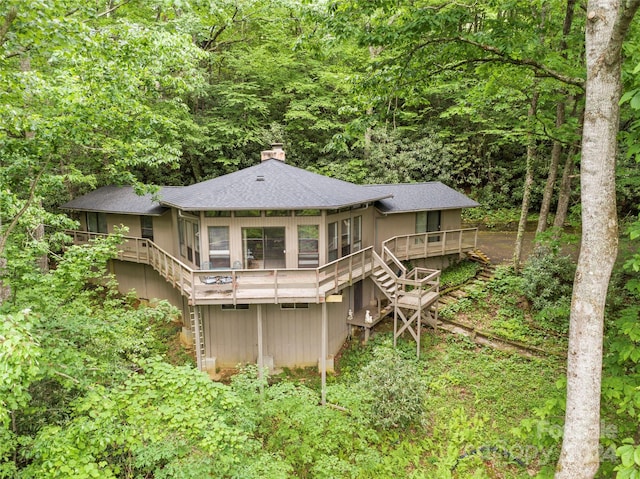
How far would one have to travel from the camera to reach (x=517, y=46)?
672cm

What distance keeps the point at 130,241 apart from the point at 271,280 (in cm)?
798

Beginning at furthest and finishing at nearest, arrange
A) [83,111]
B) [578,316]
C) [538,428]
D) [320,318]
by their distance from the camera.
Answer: [320,318] < [83,111] < [538,428] < [578,316]

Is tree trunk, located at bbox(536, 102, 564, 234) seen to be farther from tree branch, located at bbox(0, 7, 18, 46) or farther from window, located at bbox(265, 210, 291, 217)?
tree branch, located at bbox(0, 7, 18, 46)

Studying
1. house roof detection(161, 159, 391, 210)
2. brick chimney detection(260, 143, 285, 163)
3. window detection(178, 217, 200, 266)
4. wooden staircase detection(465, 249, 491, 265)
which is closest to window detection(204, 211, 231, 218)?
house roof detection(161, 159, 391, 210)

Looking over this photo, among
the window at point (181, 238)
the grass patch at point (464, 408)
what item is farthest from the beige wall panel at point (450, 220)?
the window at point (181, 238)

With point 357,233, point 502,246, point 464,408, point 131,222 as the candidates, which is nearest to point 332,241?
point 357,233

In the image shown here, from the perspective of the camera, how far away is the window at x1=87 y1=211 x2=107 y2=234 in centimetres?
1733

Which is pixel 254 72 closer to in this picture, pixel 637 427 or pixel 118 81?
pixel 118 81

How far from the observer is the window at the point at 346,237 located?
1338 cm

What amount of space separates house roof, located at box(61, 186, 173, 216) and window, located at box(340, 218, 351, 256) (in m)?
7.18

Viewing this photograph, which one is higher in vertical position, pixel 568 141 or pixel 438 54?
pixel 438 54

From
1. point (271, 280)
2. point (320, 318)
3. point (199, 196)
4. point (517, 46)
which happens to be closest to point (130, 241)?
point (199, 196)

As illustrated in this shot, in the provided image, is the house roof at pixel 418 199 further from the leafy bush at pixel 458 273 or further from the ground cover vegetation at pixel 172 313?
the ground cover vegetation at pixel 172 313

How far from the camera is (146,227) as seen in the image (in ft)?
53.3
